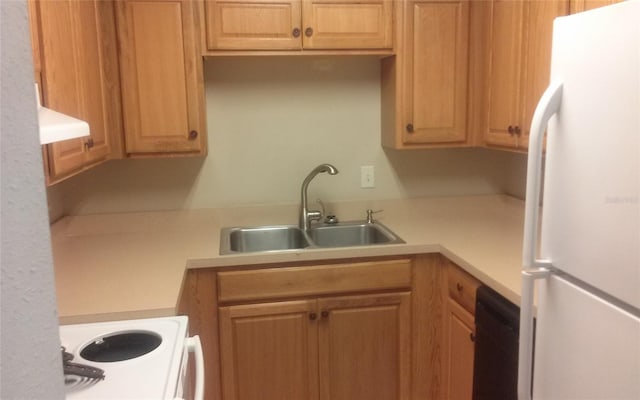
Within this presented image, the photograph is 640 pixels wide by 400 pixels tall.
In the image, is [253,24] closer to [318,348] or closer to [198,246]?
[198,246]

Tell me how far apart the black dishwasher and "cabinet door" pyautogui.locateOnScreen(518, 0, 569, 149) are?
725 millimetres

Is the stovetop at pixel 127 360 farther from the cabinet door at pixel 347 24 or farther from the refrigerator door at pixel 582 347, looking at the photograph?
the cabinet door at pixel 347 24

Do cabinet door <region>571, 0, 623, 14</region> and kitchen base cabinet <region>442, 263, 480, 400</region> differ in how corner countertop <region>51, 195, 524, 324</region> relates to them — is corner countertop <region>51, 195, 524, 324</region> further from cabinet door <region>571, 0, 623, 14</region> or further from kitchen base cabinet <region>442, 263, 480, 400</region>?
cabinet door <region>571, 0, 623, 14</region>

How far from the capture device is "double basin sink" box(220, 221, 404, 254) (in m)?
2.54

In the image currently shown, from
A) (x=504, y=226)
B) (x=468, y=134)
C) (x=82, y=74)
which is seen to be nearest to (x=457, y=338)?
(x=504, y=226)

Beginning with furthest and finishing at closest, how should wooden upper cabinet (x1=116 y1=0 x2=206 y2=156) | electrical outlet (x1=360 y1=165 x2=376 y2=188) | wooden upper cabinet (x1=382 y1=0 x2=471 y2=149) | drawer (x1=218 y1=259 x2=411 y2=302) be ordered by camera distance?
electrical outlet (x1=360 y1=165 x2=376 y2=188)
wooden upper cabinet (x1=382 y1=0 x2=471 y2=149)
wooden upper cabinet (x1=116 y1=0 x2=206 y2=156)
drawer (x1=218 y1=259 x2=411 y2=302)

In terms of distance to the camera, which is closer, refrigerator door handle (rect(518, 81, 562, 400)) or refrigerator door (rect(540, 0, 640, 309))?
refrigerator door (rect(540, 0, 640, 309))

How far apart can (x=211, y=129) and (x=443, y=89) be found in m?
1.11

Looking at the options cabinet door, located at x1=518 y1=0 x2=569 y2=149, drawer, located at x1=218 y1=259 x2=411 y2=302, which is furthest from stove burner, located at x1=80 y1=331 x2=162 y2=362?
cabinet door, located at x1=518 y1=0 x2=569 y2=149

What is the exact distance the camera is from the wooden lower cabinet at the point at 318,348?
A: 2.17 metres

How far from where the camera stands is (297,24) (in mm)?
2328

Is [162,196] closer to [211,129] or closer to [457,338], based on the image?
[211,129]

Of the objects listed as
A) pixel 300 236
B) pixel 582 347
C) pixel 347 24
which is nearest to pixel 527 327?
pixel 582 347

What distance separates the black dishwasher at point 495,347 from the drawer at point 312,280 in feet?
1.49
